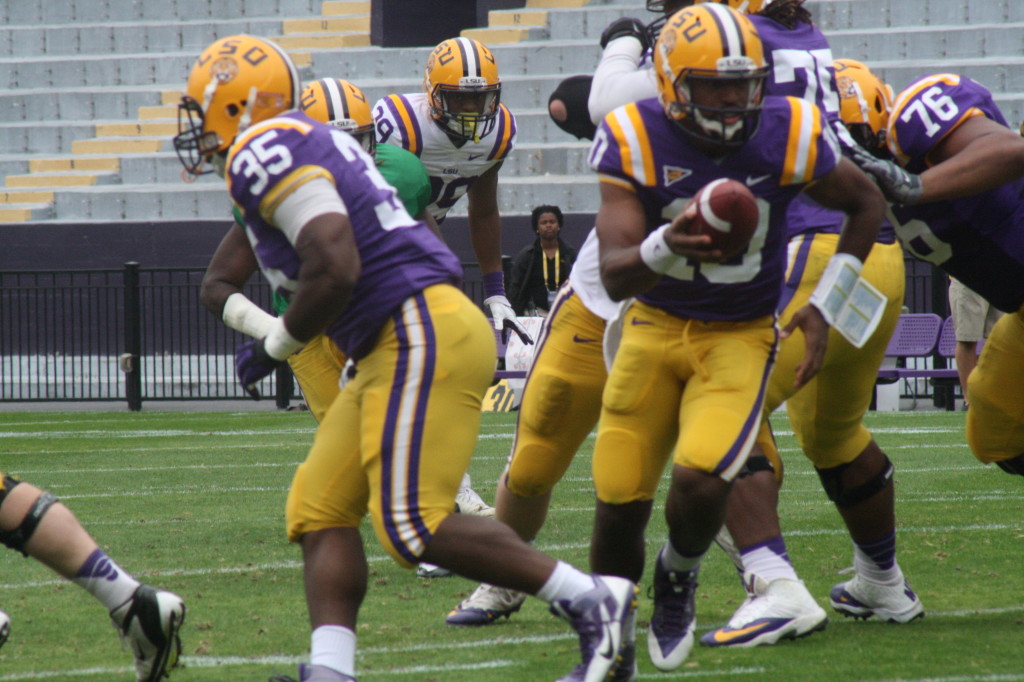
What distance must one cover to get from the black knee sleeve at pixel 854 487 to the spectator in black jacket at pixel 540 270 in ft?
27.1

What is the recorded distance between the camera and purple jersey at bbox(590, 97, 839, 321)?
3496 mm

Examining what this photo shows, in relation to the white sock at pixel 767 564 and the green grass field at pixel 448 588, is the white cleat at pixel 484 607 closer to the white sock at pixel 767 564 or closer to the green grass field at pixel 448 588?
the green grass field at pixel 448 588

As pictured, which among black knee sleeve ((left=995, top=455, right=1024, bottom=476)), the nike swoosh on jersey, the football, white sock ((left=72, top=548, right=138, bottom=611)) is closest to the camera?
the football

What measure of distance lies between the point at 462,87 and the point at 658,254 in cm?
292

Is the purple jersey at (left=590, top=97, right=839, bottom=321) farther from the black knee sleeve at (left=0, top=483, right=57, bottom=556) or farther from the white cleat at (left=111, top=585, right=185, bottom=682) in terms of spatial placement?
the black knee sleeve at (left=0, top=483, right=57, bottom=556)

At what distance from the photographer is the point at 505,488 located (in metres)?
4.37

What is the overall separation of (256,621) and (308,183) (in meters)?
1.70

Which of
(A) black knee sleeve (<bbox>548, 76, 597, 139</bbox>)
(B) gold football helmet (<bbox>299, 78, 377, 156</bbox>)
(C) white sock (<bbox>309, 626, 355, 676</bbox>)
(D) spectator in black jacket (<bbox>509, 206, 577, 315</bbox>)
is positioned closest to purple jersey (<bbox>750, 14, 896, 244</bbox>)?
(A) black knee sleeve (<bbox>548, 76, 597, 139</bbox>)

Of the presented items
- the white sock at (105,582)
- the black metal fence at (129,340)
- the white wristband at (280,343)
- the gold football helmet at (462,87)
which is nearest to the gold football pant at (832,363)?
the white wristband at (280,343)

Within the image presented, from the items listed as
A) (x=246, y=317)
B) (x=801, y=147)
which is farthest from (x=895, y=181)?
(x=246, y=317)

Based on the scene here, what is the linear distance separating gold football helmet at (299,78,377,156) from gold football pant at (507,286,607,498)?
4.51ft

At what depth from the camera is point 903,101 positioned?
13.5ft

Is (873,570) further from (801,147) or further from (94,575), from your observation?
(94,575)

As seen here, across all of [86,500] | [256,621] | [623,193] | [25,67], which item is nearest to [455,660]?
[256,621]
